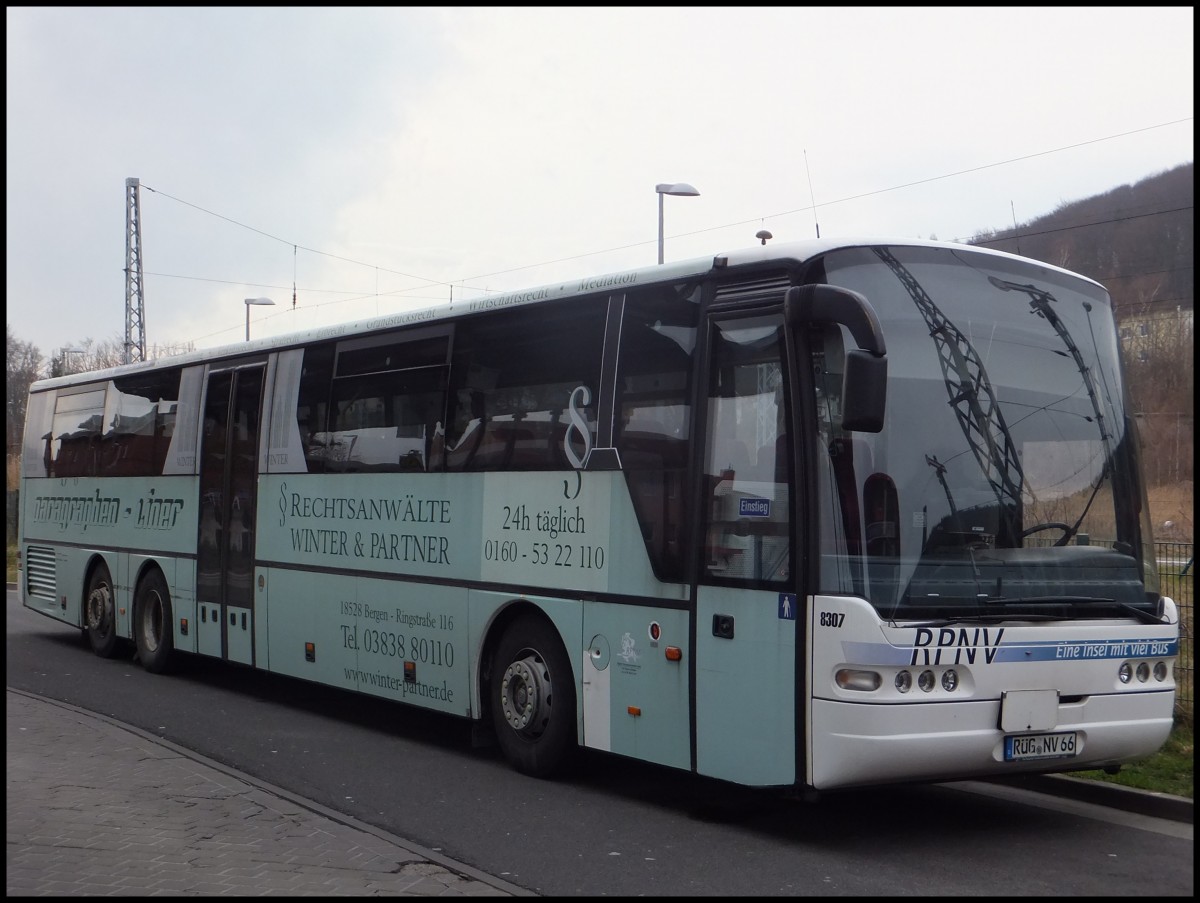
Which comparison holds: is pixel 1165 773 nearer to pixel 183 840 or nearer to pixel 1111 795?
pixel 1111 795

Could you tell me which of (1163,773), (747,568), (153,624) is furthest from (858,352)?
(153,624)

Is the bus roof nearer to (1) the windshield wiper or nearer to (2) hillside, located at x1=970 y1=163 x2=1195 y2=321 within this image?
(1) the windshield wiper

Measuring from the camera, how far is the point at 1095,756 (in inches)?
300

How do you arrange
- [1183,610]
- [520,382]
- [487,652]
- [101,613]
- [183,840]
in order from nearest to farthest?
[183,840], [520,382], [487,652], [1183,610], [101,613]

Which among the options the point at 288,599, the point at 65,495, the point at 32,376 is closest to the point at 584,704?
the point at 288,599

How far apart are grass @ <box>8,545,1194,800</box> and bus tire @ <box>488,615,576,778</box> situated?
10.9ft

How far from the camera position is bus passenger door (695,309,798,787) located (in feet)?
24.2

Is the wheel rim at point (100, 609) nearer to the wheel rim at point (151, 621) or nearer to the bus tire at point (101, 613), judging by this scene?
the bus tire at point (101, 613)

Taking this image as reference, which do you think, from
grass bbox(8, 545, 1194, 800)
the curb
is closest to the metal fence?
grass bbox(8, 545, 1194, 800)

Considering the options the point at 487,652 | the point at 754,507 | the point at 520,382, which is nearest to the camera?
the point at 754,507

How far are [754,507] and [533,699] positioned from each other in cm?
254

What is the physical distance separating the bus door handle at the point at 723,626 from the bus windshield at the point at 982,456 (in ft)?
2.38

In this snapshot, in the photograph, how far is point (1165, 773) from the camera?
884cm

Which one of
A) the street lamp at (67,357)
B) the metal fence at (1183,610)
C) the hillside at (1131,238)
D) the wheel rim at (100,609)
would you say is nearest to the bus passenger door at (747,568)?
the metal fence at (1183,610)
